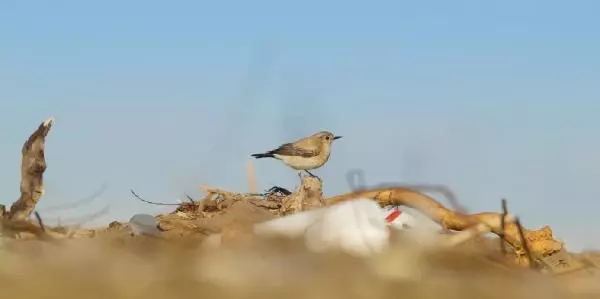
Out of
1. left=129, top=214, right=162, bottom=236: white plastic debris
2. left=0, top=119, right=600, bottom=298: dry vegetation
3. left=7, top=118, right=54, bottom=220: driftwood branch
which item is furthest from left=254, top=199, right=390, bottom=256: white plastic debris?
left=7, top=118, right=54, bottom=220: driftwood branch

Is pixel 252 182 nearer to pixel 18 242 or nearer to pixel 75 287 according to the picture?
pixel 18 242

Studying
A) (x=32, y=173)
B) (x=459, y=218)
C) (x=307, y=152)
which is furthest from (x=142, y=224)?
(x=307, y=152)

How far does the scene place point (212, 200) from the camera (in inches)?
167

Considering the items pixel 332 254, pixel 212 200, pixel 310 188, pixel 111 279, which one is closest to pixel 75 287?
pixel 111 279

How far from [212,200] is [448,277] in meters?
2.97

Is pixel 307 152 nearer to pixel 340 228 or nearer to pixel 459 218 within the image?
pixel 459 218

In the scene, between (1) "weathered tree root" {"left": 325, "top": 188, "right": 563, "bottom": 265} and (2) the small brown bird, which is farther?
(2) the small brown bird

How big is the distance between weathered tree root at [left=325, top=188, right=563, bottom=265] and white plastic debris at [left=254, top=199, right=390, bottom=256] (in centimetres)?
46

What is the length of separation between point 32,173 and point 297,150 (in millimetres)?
7328

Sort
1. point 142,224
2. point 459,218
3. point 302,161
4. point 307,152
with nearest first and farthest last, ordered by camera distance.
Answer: point 142,224, point 459,218, point 307,152, point 302,161

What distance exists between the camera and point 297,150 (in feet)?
31.5

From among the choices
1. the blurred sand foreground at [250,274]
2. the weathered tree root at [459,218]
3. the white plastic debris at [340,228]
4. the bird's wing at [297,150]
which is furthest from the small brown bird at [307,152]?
the blurred sand foreground at [250,274]

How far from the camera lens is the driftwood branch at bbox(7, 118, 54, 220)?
229 cm

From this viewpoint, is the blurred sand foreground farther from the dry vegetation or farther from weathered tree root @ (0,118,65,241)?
weathered tree root @ (0,118,65,241)
